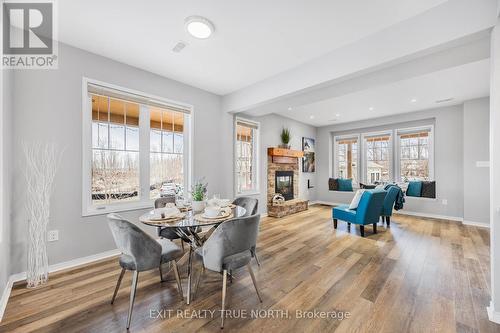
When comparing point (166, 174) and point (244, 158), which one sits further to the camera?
point (244, 158)

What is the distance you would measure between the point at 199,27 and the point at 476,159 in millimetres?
6108

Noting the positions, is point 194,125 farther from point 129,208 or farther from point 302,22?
point 302,22

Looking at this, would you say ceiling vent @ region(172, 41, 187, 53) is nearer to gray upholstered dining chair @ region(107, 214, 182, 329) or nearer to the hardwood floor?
gray upholstered dining chair @ region(107, 214, 182, 329)

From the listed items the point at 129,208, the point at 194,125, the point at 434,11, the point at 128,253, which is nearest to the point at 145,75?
the point at 194,125

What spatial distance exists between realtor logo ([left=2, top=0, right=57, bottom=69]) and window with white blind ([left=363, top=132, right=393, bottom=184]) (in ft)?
24.0

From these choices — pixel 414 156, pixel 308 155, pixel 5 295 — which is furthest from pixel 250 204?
pixel 414 156

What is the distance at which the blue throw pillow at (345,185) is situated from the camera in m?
6.84

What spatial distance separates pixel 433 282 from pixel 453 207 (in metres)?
4.03

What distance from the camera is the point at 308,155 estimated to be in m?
7.19

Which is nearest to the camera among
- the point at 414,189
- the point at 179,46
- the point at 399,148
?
the point at 179,46

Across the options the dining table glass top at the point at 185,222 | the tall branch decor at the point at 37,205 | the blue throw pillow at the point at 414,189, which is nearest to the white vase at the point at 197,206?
the dining table glass top at the point at 185,222

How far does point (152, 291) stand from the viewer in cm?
214

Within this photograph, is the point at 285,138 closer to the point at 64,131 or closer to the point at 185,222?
the point at 185,222

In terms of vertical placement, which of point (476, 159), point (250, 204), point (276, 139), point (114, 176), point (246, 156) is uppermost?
point (276, 139)
